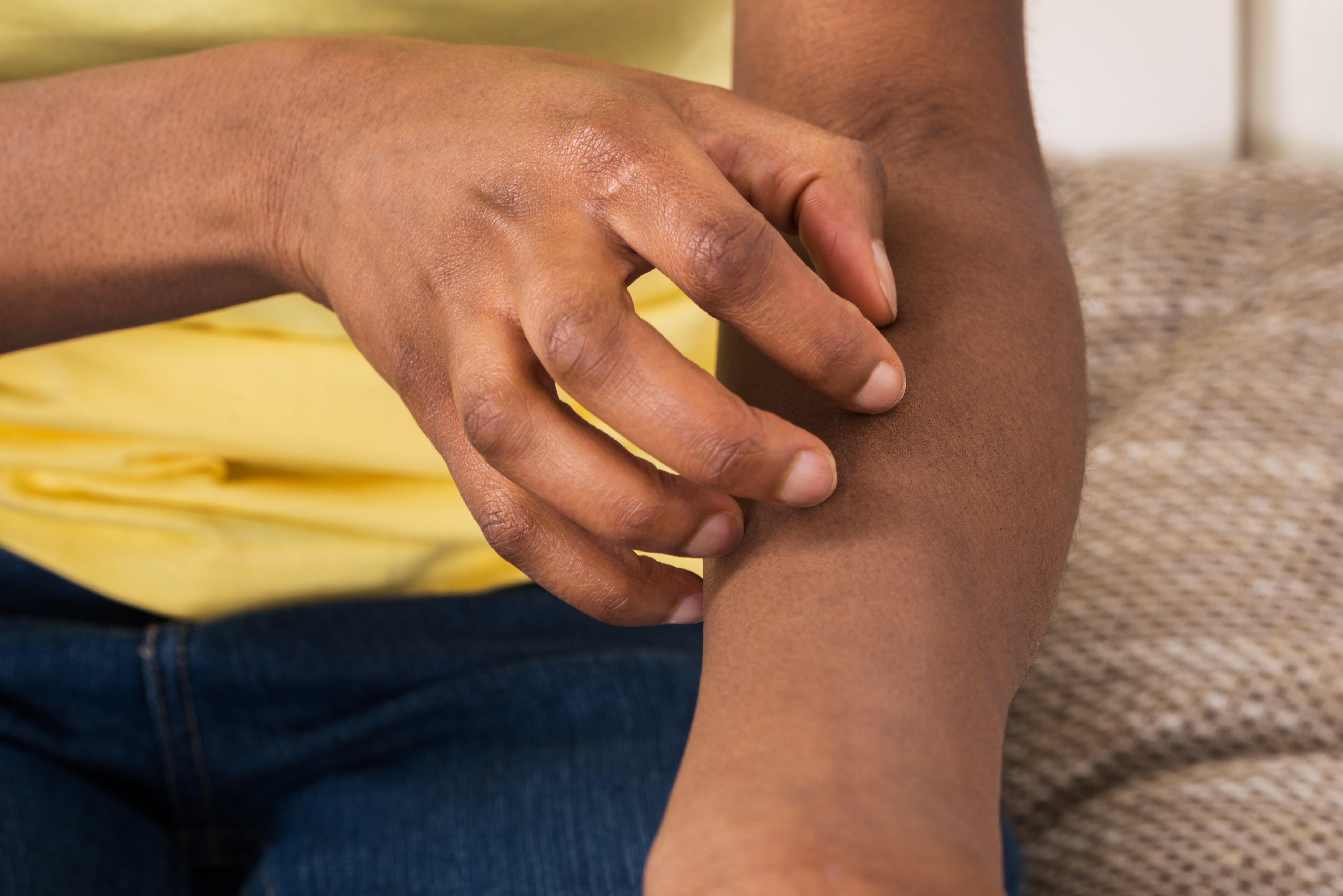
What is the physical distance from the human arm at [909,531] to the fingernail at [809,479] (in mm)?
31

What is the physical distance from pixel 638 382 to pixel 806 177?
11cm

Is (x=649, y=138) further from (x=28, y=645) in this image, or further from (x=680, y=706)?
(x=28, y=645)

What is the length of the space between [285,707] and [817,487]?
44cm

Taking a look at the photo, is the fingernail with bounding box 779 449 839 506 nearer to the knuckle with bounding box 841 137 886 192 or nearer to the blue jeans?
the knuckle with bounding box 841 137 886 192

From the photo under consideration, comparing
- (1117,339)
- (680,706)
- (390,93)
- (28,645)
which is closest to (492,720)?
(680,706)

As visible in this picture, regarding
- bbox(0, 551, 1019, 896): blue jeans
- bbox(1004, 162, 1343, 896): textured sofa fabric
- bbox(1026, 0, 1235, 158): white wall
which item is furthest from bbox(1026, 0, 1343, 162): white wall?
bbox(0, 551, 1019, 896): blue jeans

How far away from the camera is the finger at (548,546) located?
423 millimetres

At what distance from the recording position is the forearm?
52 cm

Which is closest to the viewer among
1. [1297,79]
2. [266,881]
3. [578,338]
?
[578,338]

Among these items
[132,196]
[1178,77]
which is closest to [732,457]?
[132,196]

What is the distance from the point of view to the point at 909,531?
0.42 metres

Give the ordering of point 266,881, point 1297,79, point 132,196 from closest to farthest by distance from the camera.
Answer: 1. point 132,196
2. point 266,881
3. point 1297,79

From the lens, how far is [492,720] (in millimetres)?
686

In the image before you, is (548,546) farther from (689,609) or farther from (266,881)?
(266,881)
